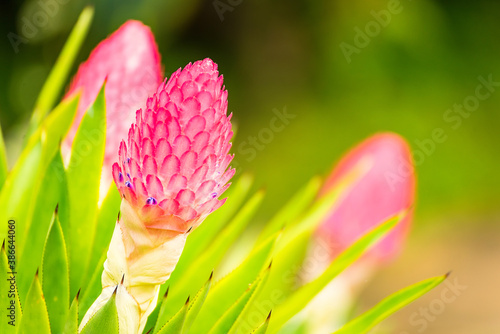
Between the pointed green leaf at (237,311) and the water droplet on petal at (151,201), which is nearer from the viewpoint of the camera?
the water droplet on petal at (151,201)

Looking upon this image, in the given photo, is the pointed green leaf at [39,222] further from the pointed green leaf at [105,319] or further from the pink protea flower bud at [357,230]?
the pink protea flower bud at [357,230]

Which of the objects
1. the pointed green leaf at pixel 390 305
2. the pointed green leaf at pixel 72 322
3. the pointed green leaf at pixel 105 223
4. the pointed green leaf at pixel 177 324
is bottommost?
the pointed green leaf at pixel 390 305

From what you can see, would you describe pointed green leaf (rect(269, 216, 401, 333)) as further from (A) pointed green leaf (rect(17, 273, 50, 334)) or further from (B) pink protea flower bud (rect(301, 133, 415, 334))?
(A) pointed green leaf (rect(17, 273, 50, 334))

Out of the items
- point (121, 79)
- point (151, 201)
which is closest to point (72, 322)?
point (151, 201)

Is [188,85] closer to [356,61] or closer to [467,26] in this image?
[356,61]

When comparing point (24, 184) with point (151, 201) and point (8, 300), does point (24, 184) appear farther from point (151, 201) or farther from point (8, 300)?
point (151, 201)

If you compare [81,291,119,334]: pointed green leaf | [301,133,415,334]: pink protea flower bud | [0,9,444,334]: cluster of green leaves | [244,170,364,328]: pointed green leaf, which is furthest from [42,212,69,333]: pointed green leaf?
[301,133,415,334]: pink protea flower bud

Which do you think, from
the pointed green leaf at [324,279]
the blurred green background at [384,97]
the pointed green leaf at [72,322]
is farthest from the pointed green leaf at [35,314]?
the blurred green background at [384,97]
